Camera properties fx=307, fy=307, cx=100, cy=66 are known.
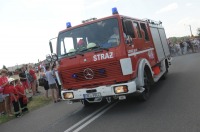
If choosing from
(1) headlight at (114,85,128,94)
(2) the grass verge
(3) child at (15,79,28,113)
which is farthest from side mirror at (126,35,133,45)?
(2) the grass verge

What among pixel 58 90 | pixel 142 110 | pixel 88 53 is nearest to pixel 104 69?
pixel 88 53

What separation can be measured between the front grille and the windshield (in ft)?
1.69

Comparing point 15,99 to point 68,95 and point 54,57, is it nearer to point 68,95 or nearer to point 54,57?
point 54,57

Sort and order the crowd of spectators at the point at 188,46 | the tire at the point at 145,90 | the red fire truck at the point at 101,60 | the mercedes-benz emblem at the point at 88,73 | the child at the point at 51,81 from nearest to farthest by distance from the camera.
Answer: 1. the red fire truck at the point at 101,60
2. the mercedes-benz emblem at the point at 88,73
3. the tire at the point at 145,90
4. the child at the point at 51,81
5. the crowd of spectators at the point at 188,46

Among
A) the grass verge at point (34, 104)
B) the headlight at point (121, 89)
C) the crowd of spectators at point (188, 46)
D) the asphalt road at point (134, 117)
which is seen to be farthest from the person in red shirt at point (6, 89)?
the crowd of spectators at point (188, 46)

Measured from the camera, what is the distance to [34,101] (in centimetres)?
1462

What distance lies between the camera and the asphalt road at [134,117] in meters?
6.43

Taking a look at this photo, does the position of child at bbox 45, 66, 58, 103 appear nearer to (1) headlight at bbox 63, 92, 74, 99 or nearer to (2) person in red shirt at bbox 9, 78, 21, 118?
(2) person in red shirt at bbox 9, 78, 21, 118

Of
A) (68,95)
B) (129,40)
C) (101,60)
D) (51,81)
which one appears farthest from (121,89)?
(51,81)

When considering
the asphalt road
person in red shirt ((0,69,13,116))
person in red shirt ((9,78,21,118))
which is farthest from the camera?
person in red shirt ((0,69,13,116))

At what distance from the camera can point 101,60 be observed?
798cm

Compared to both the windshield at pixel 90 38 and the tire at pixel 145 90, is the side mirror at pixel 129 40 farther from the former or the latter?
the tire at pixel 145 90

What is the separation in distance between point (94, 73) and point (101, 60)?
42cm

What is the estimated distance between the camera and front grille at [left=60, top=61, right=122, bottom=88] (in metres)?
7.93
